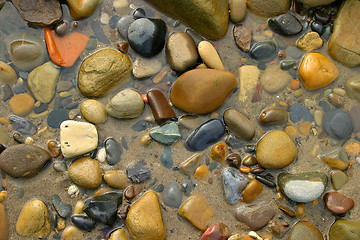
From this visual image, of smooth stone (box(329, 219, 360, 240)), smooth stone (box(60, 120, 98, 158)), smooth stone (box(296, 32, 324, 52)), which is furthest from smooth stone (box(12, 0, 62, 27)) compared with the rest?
smooth stone (box(329, 219, 360, 240))

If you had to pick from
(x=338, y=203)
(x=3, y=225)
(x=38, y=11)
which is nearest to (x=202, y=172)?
(x=338, y=203)

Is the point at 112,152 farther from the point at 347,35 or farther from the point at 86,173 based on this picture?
the point at 347,35

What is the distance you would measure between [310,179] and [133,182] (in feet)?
4.29

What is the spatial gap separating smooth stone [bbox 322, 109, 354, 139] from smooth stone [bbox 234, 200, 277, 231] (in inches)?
28.6

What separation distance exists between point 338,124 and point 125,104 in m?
1.63

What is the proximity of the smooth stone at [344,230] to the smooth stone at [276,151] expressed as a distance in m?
0.55

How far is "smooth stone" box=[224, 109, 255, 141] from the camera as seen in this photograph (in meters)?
2.21

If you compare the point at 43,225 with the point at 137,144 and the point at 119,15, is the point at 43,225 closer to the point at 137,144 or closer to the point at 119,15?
the point at 137,144

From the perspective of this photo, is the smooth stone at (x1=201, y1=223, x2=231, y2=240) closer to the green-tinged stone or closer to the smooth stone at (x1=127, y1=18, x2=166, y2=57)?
the green-tinged stone

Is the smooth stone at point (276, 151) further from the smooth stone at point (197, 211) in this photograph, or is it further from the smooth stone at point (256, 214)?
the smooth stone at point (197, 211)

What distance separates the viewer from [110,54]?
2.27m

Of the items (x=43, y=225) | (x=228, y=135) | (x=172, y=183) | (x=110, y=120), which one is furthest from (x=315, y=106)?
(x=43, y=225)

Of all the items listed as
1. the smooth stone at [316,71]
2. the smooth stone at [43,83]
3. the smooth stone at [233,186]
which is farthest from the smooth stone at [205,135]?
the smooth stone at [43,83]

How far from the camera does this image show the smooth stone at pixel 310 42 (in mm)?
2350
